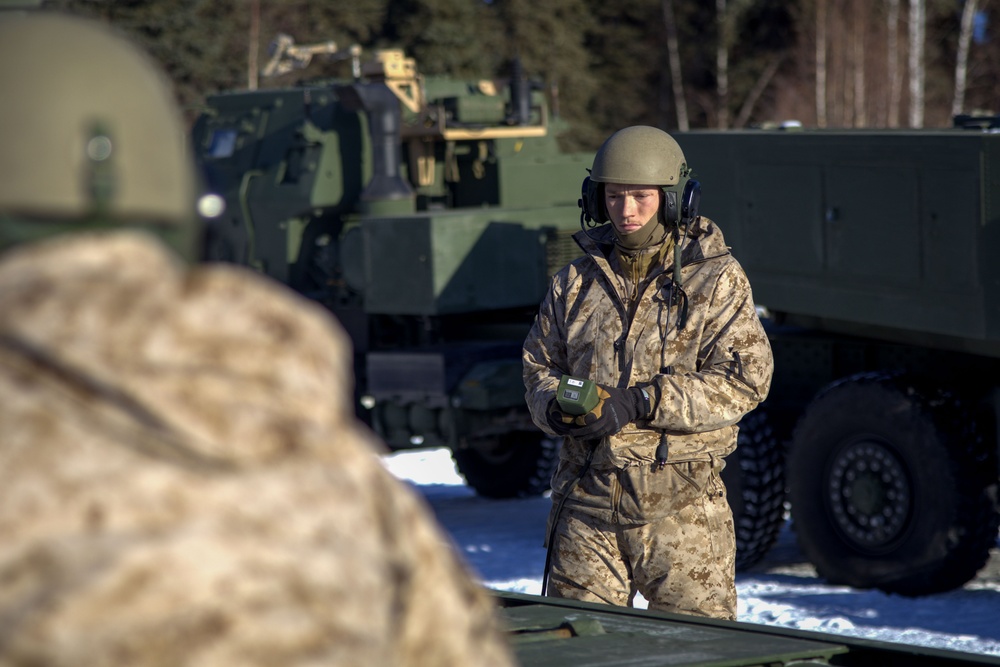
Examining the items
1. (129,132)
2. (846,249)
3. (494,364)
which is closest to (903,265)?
(846,249)

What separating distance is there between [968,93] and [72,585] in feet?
105

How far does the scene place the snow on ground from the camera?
6.10 metres

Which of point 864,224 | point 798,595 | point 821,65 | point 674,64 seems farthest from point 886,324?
point 674,64

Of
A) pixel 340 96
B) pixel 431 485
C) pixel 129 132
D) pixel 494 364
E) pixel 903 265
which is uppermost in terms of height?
pixel 340 96

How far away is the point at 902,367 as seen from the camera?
7281 millimetres

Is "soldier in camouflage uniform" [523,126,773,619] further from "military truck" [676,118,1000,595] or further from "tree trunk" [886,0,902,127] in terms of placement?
"tree trunk" [886,0,902,127]

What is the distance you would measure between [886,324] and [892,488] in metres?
0.74

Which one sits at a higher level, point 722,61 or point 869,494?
point 722,61

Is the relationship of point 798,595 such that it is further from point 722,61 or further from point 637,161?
point 722,61

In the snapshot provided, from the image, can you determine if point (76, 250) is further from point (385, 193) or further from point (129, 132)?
point (385, 193)

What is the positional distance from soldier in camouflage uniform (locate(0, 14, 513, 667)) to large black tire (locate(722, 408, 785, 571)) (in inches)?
235

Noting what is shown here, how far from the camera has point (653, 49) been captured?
114 ft

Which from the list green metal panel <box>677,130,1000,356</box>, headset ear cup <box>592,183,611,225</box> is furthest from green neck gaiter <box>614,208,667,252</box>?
green metal panel <box>677,130,1000,356</box>

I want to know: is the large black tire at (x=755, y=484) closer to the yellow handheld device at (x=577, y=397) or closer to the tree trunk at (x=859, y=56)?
the yellow handheld device at (x=577, y=397)
